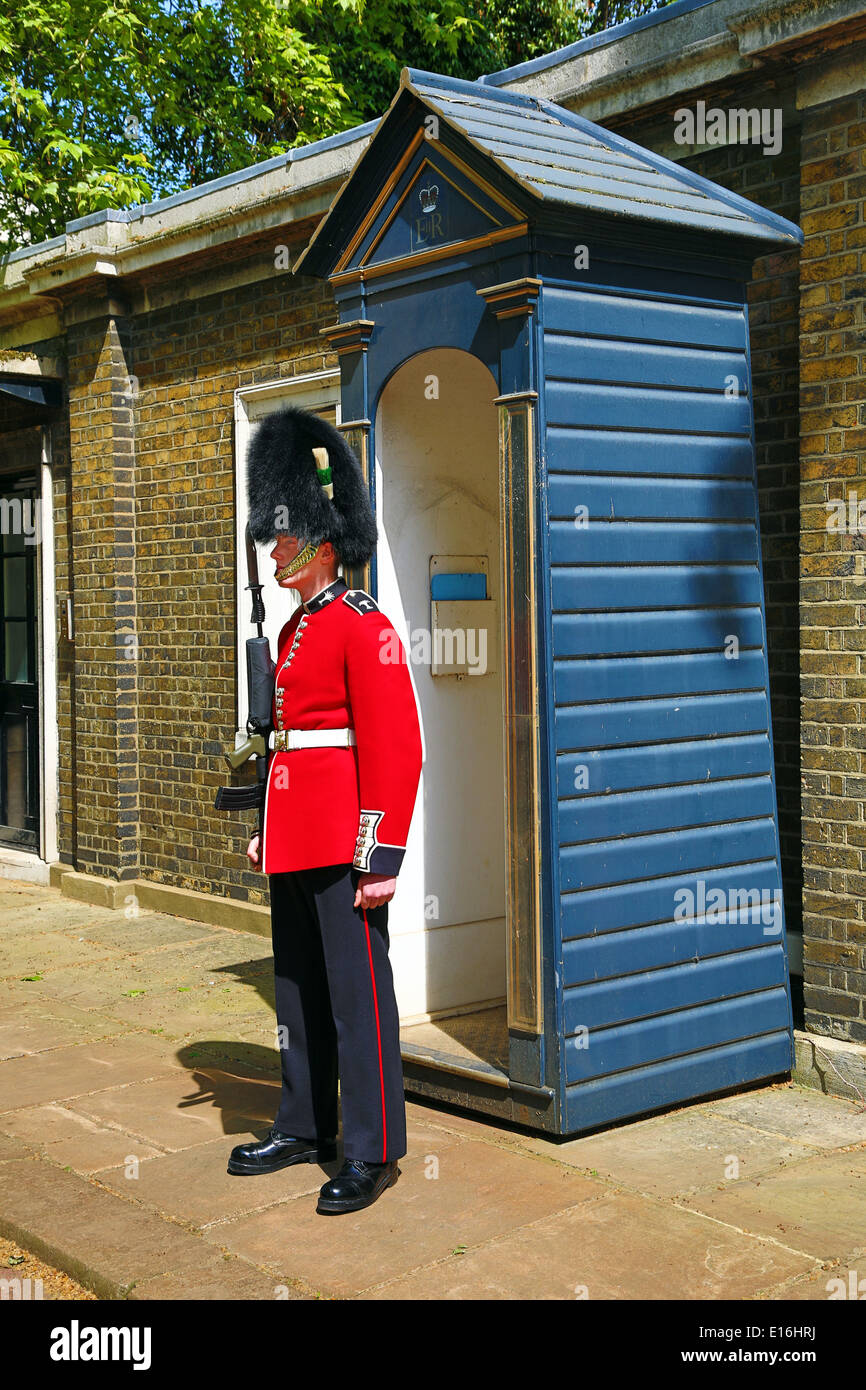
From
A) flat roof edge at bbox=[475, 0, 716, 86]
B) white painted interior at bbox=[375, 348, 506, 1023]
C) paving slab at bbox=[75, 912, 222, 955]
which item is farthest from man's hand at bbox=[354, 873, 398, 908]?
paving slab at bbox=[75, 912, 222, 955]

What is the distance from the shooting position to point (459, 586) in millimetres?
5441

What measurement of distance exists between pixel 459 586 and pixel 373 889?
1.72 metres

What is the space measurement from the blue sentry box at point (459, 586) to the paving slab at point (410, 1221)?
6.64 ft

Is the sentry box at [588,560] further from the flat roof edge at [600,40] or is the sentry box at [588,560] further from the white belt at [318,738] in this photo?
the flat roof edge at [600,40]

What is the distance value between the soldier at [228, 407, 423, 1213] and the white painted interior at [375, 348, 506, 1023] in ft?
2.76

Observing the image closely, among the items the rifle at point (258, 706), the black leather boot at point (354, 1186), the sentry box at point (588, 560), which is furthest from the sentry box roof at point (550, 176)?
the black leather boot at point (354, 1186)

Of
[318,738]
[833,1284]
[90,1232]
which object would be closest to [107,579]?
[318,738]

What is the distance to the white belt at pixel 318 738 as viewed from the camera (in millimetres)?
4141

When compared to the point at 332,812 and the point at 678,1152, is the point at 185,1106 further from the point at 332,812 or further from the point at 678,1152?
the point at 678,1152

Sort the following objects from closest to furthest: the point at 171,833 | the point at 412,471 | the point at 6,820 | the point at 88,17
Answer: the point at 412,471 < the point at 171,833 < the point at 6,820 < the point at 88,17

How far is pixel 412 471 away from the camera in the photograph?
5.23 metres

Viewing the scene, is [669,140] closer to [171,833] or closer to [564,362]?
[564,362]
